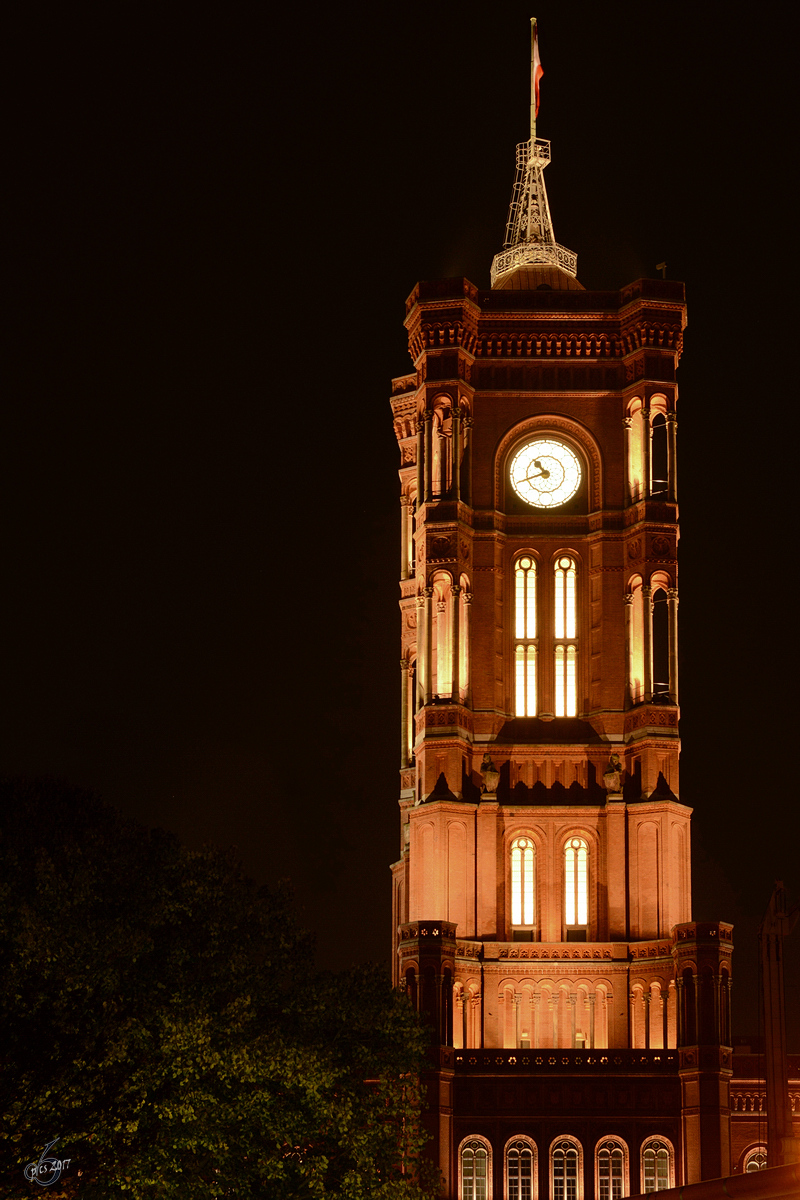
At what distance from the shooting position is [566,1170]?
2916 inches

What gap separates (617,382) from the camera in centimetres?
8562

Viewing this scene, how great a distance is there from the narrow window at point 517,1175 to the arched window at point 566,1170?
2.35ft

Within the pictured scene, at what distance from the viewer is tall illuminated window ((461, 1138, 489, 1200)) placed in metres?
73.8

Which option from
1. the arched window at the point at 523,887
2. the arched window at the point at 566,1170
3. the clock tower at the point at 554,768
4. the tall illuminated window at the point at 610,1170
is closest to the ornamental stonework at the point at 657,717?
the clock tower at the point at 554,768

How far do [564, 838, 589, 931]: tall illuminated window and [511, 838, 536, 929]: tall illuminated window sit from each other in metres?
1.18

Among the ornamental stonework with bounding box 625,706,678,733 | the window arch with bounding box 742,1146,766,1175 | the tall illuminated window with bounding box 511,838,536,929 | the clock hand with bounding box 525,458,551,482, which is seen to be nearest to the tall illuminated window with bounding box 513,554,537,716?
the clock hand with bounding box 525,458,551,482

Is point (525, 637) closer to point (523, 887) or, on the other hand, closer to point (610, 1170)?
point (523, 887)

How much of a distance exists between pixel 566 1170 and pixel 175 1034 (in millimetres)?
28551

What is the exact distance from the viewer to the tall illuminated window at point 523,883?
80500mm

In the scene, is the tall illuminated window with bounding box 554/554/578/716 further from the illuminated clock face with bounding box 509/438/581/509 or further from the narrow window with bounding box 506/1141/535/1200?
the narrow window with bounding box 506/1141/535/1200

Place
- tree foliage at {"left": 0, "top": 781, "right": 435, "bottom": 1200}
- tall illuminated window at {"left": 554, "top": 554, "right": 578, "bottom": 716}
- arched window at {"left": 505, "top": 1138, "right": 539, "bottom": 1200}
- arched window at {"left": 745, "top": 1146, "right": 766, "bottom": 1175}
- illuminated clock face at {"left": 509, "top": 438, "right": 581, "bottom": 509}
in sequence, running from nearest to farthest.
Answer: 1. tree foliage at {"left": 0, "top": 781, "right": 435, "bottom": 1200}
2. arched window at {"left": 505, "top": 1138, "right": 539, "bottom": 1200}
3. arched window at {"left": 745, "top": 1146, "right": 766, "bottom": 1175}
4. tall illuminated window at {"left": 554, "top": 554, "right": 578, "bottom": 716}
5. illuminated clock face at {"left": 509, "top": 438, "right": 581, "bottom": 509}

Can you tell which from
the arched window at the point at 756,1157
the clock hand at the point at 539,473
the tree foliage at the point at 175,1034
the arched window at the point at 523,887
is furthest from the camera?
the clock hand at the point at 539,473

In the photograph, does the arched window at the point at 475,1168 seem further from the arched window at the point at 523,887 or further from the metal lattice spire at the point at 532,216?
the metal lattice spire at the point at 532,216

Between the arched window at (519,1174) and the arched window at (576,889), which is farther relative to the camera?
the arched window at (576,889)
